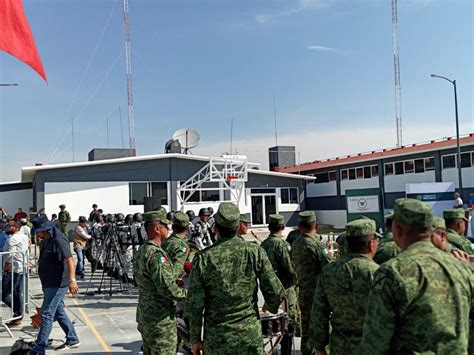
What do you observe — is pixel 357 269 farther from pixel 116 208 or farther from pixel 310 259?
pixel 116 208

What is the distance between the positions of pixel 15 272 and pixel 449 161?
23.8 metres

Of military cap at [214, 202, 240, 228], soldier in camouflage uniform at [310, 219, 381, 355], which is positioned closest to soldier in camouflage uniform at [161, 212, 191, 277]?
military cap at [214, 202, 240, 228]

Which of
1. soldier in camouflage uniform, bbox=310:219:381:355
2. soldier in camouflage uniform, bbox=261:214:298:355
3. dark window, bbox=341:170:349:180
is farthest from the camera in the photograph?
dark window, bbox=341:170:349:180

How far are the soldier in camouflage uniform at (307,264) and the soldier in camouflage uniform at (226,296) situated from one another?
179 cm

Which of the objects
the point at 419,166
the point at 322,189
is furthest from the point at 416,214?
the point at 322,189

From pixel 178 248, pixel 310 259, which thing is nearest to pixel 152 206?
pixel 178 248

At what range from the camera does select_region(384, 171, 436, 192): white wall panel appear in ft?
87.4

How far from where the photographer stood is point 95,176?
2598cm

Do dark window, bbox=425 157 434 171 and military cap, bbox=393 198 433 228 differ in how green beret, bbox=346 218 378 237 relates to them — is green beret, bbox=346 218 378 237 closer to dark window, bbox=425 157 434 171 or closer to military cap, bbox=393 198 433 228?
military cap, bbox=393 198 433 228

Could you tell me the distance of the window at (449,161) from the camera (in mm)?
25328

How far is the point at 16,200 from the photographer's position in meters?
32.1

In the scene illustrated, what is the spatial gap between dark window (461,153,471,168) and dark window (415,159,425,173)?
2.64 m

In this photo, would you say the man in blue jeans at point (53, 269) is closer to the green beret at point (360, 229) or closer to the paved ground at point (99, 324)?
the paved ground at point (99, 324)

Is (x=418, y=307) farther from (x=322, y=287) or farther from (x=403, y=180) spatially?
(x=403, y=180)
